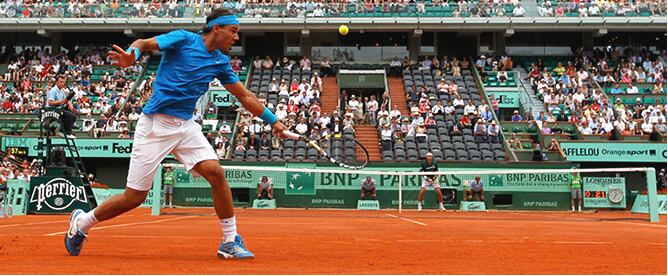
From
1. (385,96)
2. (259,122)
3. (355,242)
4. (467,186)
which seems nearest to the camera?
(355,242)

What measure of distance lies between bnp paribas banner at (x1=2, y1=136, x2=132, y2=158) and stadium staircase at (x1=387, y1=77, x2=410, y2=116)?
10.6 meters

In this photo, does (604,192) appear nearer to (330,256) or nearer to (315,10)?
(315,10)

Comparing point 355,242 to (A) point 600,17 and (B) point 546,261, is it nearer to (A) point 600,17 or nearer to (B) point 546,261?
(B) point 546,261

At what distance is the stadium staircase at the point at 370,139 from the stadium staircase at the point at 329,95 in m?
2.41

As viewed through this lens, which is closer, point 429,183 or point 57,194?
point 57,194

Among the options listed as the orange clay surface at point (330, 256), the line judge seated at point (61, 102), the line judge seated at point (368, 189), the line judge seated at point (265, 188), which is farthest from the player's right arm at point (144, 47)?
the line judge seated at point (368, 189)

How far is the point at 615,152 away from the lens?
26.9 meters

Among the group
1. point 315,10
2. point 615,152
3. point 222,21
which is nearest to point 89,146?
point 315,10

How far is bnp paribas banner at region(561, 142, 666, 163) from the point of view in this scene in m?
26.7

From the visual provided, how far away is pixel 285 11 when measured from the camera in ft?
115

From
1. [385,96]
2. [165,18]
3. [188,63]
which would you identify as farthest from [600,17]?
[188,63]

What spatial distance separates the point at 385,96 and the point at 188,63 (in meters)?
25.3

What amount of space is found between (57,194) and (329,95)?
58.4 feet

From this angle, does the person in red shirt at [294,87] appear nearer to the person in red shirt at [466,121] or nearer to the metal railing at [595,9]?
the person in red shirt at [466,121]
